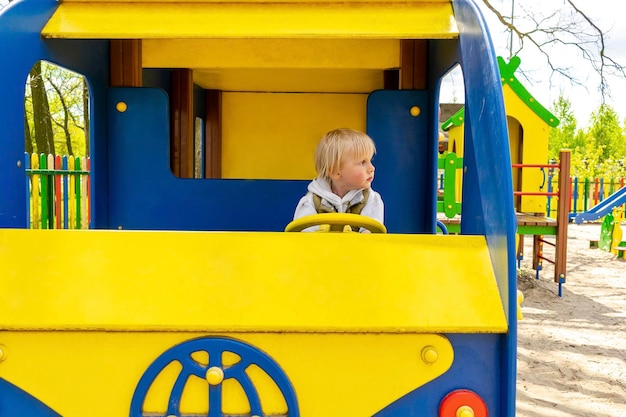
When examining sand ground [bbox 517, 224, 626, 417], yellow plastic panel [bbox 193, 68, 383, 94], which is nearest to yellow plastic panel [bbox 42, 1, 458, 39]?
yellow plastic panel [bbox 193, 68, 383, 94]

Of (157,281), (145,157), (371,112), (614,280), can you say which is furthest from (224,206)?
(614,280)

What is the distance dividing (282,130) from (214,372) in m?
2.39

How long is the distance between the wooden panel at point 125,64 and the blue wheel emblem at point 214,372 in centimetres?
189

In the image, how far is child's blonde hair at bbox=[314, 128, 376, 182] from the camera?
2.30 meters

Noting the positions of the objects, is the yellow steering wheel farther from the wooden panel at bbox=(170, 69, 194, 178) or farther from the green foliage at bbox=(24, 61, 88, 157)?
the green foliage at bbox=(24, 61, 88, 157)

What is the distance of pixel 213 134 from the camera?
3678mm

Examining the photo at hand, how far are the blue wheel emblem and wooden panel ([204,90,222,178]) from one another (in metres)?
2.30

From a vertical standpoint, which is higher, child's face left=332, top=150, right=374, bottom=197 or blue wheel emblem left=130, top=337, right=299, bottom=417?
child's face left=332, top=150, right=374, bottom=197

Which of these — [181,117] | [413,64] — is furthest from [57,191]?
[413,64]

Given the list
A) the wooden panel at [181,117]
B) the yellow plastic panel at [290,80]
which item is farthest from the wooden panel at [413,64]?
the wooden panel at [181,117]

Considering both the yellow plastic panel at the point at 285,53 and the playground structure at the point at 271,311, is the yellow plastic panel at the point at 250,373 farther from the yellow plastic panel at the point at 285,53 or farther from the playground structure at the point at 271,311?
the yellow plastic panel at the point at 285,53

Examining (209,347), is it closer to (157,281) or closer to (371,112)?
(157,281)

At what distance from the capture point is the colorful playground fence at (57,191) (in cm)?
838

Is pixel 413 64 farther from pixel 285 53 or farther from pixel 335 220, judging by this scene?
pixel 335 220
